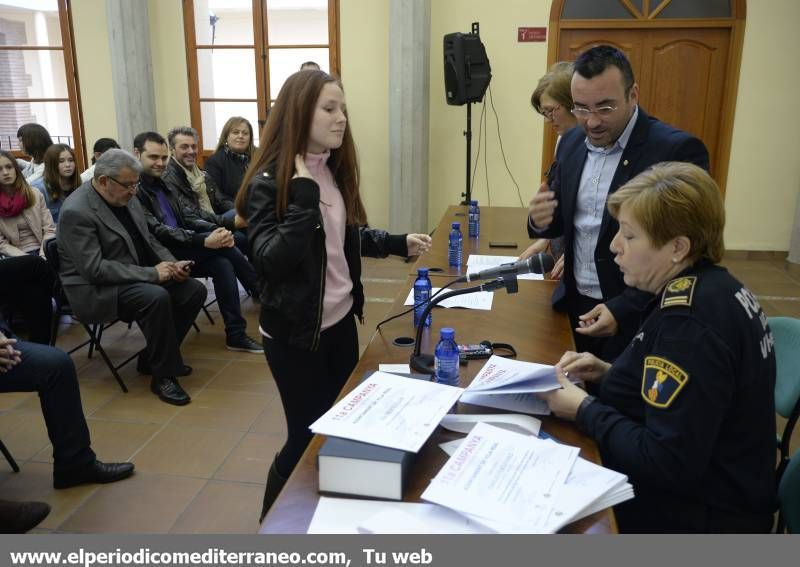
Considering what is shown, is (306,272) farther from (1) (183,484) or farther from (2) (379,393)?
(1) (183,484)

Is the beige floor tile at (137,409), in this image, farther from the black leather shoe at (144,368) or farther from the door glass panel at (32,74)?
the door glass panel at (32,74)

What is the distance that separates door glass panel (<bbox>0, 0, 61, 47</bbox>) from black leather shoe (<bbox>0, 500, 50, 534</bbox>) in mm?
5990

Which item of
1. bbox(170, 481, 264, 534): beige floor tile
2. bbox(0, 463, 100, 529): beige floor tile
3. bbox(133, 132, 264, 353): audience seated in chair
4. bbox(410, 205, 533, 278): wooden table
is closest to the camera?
bbox(170, 481, 264, 534): beige floor tile

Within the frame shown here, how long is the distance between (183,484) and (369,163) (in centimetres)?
474

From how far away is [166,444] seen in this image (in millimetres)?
2918

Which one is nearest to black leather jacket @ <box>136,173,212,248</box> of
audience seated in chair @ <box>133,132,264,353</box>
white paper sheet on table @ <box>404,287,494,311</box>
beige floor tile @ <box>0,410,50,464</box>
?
audience seated in chair @ <box>133,132,264,353</box>

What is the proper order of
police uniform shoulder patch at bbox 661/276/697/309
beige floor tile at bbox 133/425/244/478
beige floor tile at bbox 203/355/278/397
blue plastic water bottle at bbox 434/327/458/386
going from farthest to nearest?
beige floor tile at bbox 203/355/278/397 → beige floor tile at bbox 133/425/244/478 → blue plastic water bottle at bbox 434/327/458/386 → police uniform shoulder patch at bbox 661/276/697/309

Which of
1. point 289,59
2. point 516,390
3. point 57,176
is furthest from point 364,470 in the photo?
point 289,59

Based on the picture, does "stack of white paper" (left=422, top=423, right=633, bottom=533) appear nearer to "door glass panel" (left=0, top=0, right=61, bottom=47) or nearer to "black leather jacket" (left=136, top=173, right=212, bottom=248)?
"black leather jacket" (left=136, top=173, right=212, bottom=248)

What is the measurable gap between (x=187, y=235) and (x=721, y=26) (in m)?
5.16

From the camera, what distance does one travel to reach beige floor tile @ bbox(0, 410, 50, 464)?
9.39 feet

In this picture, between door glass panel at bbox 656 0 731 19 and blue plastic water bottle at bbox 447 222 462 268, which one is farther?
door glass panel at bbox 656 0 731 19

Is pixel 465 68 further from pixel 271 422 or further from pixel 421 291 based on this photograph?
pixel 421 291

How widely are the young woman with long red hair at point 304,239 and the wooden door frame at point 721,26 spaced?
16.0 feet
